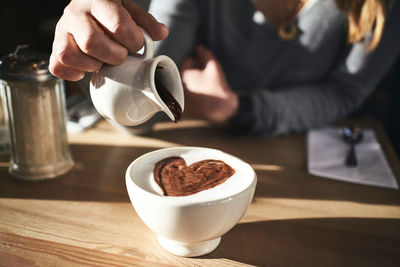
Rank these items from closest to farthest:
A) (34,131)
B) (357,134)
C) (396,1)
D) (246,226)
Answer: (246,226)
(34,131)
(357,134)
(396,1)

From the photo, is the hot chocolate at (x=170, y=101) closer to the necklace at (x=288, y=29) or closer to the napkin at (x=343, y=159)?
the napkin at (x=343, y=159)

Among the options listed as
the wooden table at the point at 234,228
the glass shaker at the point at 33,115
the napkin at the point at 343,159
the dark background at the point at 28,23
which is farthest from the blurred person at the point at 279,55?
the dark background at the point at 28,23

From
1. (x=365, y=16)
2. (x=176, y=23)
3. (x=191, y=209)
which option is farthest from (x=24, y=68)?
(x=365, y=16)

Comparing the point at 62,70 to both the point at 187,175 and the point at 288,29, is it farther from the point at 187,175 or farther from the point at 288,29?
the point at 288,29

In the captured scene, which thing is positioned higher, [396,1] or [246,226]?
[396,1]

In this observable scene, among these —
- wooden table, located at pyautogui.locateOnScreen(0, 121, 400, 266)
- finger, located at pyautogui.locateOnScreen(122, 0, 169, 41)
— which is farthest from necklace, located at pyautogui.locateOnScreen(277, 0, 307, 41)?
finger, located at pyautogui.locateOnScreen(122, 0, 169, 41)

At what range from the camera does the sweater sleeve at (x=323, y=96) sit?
1190 mm

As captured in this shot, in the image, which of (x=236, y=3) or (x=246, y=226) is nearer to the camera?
(x=246, y=226)

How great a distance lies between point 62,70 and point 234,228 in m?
0.46

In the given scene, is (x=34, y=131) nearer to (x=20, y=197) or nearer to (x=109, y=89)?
(x=20, y=197)

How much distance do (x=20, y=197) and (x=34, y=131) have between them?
0.16 meters

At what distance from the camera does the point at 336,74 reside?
1396 millimetres

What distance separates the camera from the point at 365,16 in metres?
1.11

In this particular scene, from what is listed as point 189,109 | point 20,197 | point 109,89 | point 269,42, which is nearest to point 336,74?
point 269,42
